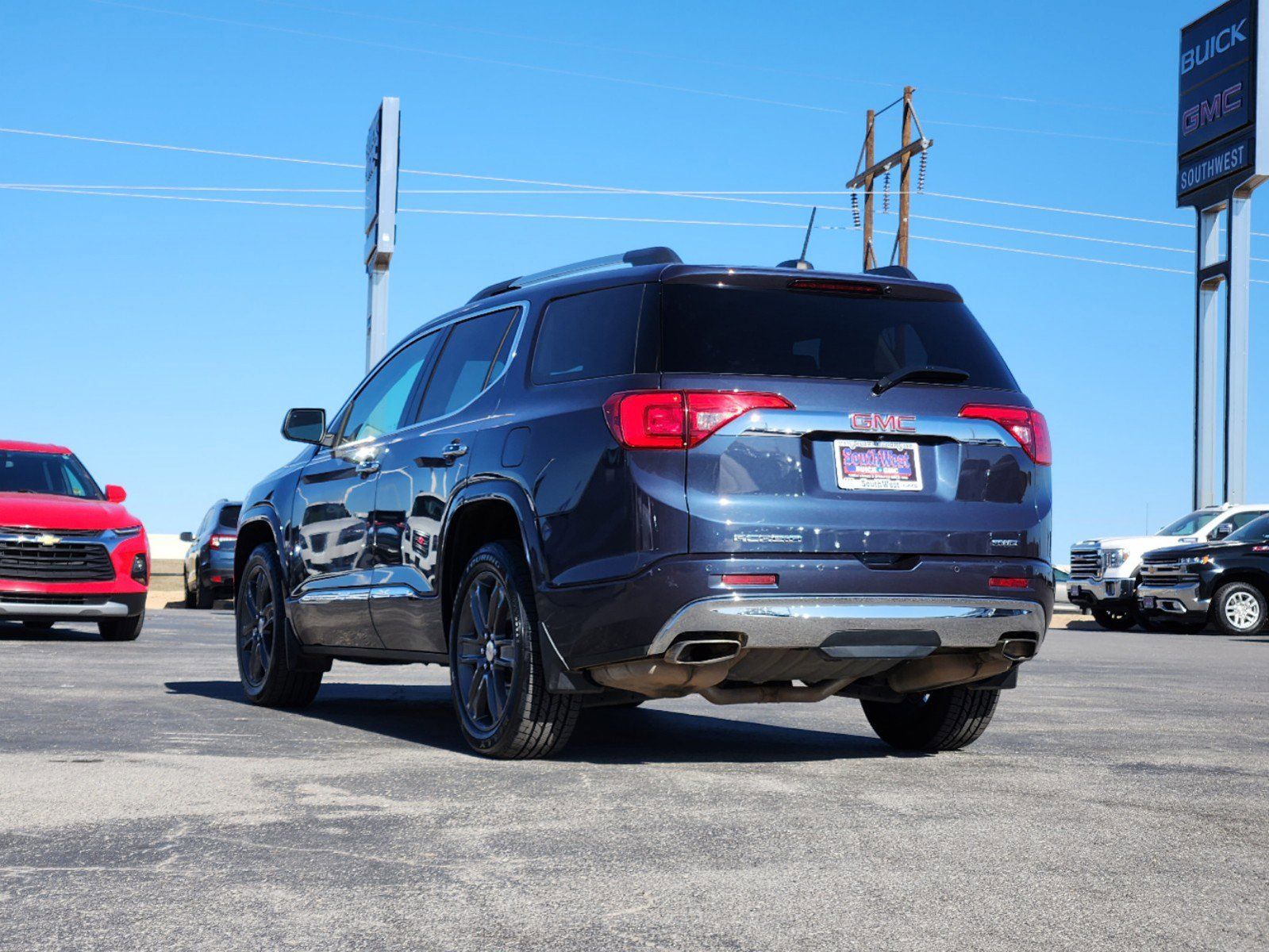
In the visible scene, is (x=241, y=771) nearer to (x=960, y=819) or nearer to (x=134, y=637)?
(x=960, y=819)

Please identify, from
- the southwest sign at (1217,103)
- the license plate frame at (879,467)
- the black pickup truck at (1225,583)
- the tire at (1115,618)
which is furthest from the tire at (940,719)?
the southwest sign at (1217,103)

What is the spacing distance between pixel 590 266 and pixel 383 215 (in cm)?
2717

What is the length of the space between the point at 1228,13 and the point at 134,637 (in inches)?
1268

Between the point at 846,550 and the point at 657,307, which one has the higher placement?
the point at 657,307

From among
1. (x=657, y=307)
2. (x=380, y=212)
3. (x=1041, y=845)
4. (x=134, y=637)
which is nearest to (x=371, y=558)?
(x=657, y=307)

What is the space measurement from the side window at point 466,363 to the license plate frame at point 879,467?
1727mm

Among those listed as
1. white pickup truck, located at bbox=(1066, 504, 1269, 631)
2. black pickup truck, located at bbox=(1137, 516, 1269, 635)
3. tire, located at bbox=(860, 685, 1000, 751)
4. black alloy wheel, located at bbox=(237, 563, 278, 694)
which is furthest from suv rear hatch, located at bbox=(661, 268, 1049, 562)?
white pickup truck, located at bbox=(1066, 504, 1269, 631)

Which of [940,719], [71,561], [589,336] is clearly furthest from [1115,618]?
[589,336]

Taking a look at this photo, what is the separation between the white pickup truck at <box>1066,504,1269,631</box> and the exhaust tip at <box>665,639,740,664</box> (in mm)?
20286

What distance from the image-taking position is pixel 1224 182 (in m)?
39.2

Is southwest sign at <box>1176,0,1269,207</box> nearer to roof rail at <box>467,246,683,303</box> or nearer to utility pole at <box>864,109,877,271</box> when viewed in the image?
utility pole at <box>864,109,877,271</box>

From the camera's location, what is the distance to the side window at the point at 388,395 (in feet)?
26.6

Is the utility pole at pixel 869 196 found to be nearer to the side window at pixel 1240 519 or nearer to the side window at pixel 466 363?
the side window at pixel 1240 519

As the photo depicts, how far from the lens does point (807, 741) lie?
302 inches
